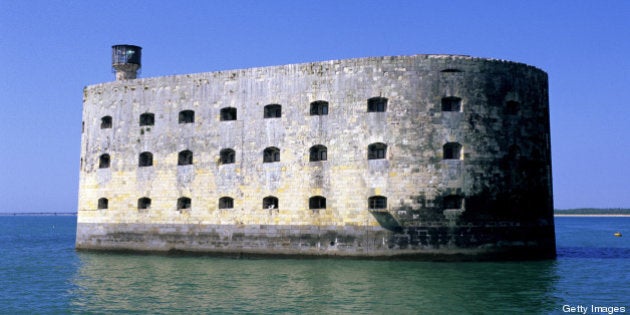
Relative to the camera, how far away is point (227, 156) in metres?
29.7

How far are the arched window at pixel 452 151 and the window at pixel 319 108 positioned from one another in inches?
208

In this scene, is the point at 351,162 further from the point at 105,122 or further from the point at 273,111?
the point at 105,122

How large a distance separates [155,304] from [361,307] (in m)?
5.64

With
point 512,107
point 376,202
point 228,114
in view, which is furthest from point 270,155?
point 512,107

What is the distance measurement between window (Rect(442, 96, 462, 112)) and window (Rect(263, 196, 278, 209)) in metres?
8.21

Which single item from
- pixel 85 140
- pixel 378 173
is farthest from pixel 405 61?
pixel 85 140

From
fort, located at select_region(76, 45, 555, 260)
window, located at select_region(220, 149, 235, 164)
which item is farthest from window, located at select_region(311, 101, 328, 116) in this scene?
window, located at select_region(220, 149, 235, 164)

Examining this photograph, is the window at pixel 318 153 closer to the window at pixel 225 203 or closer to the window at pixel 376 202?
the window at pixel 376 202

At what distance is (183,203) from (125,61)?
911 cm

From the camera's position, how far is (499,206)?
2655 cm

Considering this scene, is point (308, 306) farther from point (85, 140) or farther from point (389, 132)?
point (85, 140)

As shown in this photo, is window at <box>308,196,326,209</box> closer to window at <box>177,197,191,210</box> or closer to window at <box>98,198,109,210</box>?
window at <box>177,197,191,210</box>

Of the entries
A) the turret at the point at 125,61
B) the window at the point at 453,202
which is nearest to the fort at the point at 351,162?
the window at the point at 453,202

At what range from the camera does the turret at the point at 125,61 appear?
34.4m
